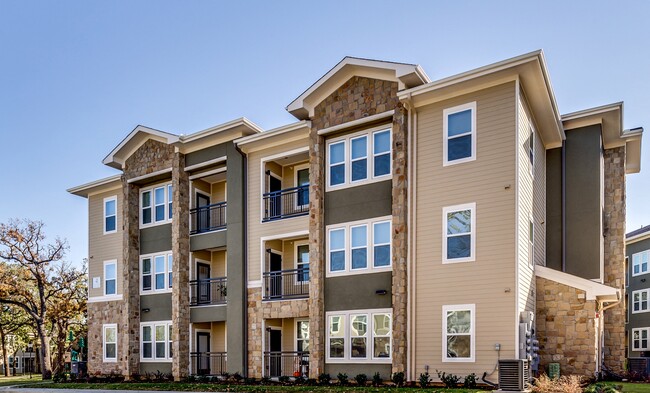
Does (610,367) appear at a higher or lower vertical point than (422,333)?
lower

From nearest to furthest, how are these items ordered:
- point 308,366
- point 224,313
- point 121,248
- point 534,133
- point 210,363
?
point 534,133
point 308,366
point 224,313
point 210,363
point 121,248

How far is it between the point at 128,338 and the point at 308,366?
9287 millimetres

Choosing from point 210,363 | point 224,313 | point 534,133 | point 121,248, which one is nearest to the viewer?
point 534,133

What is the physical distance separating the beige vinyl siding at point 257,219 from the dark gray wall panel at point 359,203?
198cm

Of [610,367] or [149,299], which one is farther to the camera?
[149,299]

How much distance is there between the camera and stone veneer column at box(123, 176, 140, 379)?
23531 millimetres

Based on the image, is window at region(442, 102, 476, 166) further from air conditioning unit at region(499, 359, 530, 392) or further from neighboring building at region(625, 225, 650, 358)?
neighboring building at region(625, 225, 650, 358)

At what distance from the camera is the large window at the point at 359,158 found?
17531 millimetres

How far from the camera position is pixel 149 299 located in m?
24.1

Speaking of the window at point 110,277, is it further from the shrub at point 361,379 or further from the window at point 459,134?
A: the window at point 459,134

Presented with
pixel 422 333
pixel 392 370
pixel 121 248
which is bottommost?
pixel 392 370

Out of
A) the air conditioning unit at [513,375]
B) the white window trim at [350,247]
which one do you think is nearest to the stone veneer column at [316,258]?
the white window trim at [350,247]

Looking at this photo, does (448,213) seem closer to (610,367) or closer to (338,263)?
(338,263)

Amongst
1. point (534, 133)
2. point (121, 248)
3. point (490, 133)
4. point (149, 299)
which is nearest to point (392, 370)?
point (490, 133)
